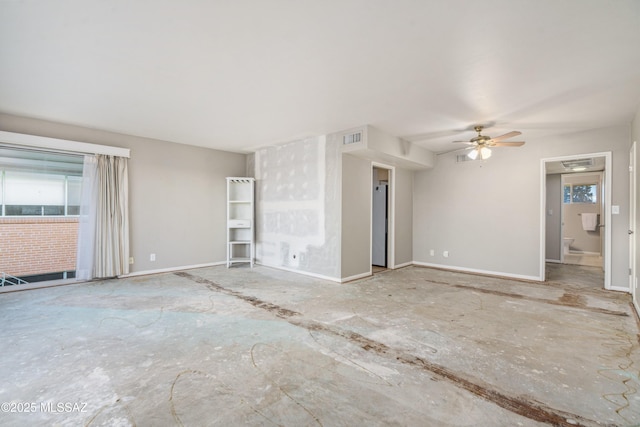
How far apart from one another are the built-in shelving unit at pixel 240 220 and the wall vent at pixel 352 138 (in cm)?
244

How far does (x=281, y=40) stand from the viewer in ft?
7.40

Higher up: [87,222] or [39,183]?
[39,183]

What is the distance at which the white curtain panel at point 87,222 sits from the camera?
15.0 feet

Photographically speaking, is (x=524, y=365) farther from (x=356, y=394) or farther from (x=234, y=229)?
(x=234, y=229)

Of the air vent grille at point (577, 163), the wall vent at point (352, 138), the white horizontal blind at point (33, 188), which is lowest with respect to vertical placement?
the white horizontal blind at point (33, 188)

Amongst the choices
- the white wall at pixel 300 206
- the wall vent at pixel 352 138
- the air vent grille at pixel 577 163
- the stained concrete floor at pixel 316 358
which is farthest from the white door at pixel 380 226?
the air vent grille at pixel 577 163

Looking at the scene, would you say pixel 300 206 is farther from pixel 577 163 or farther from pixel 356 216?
pixel 577 163

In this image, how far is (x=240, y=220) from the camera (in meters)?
6.21

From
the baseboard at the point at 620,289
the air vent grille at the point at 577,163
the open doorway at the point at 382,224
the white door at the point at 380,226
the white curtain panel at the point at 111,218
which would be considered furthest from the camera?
the white door at the point at 380,226

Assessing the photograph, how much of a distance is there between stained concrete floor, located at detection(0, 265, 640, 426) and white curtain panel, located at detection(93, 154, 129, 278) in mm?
708

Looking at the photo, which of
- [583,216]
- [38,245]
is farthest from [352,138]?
[583,216]

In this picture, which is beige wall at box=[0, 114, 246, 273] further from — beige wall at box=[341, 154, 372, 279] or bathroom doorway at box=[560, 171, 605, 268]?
bathroom doorway at box=[560, 171, 605, 268]

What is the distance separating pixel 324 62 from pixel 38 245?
6.07 m

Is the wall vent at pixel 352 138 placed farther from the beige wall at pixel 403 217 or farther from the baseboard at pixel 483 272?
the baseboard at pixel 483 272
